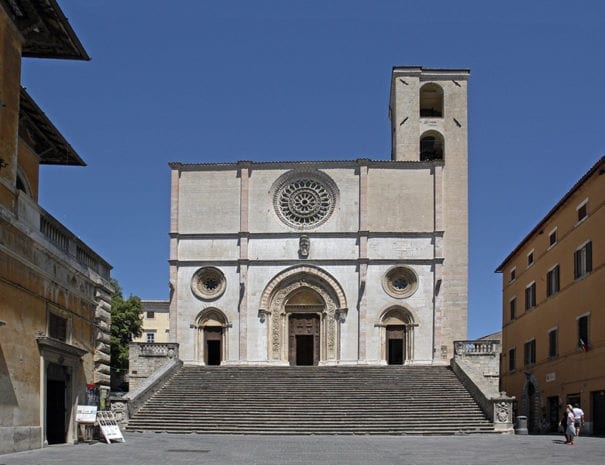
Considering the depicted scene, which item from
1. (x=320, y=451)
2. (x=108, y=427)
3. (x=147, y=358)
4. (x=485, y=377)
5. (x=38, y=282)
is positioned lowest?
(x=320, y=451)

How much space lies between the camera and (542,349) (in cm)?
3859

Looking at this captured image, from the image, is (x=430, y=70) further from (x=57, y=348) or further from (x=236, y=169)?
(x=57, y=348)

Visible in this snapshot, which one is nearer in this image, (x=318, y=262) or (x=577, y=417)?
(x=577, y=417)

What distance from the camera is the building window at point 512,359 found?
4534 centimetres

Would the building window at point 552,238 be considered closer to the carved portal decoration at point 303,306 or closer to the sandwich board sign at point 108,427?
the carved portal decoration at point 303,306

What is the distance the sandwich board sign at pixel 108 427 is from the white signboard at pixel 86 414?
1500mm

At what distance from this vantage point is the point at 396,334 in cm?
4397

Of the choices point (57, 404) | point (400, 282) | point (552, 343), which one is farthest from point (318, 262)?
point (57, 404)

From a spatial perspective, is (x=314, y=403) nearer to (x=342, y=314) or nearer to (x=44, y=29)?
(x=342, y=314)

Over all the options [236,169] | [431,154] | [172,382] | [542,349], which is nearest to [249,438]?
[172,382]

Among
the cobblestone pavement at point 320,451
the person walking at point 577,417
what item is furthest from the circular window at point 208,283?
the person walking at point 577,417

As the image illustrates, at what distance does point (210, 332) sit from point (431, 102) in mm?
18055

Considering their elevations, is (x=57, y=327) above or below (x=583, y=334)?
below

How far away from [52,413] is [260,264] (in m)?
24.0
